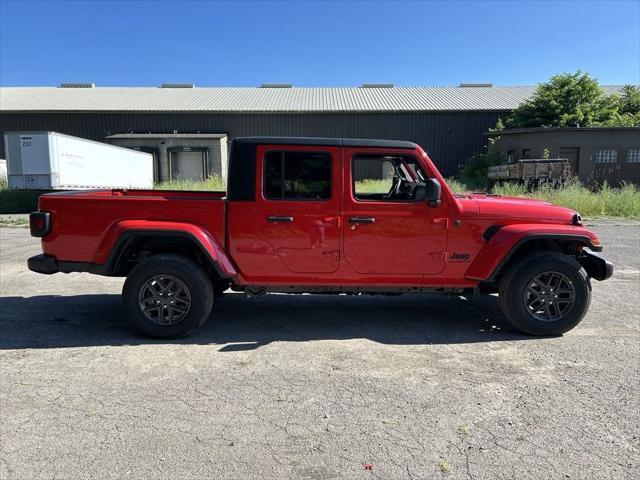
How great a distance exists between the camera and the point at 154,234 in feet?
14.9

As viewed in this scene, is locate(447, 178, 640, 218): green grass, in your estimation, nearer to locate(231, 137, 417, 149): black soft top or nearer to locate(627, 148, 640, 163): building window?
locate(627, 148, 640, 163): building window

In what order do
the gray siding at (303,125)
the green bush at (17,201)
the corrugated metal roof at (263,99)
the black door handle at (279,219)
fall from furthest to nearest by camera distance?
the corrugated metal roof at (263,99) < the gray siding at (303,125) < the green bush at (17,201) < the black door handle at (279,219)

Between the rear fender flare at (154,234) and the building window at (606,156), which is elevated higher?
the building window at (606,156)

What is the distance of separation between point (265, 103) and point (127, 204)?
3302 cm

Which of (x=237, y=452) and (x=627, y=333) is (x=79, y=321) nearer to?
(x=237, y=452)

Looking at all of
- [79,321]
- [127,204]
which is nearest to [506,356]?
[127,204]

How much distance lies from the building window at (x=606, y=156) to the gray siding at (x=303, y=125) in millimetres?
10138

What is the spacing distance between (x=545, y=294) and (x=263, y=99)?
116 feet

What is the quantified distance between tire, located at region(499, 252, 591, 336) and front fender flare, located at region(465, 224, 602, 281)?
0.65 feet

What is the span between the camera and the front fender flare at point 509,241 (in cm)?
465

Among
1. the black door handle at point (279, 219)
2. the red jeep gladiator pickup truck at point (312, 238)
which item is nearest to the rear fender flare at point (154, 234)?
the red jeep gladiator pickup truck at point (312, 238)

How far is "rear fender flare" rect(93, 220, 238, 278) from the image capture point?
453 centimetres

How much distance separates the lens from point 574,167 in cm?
2562

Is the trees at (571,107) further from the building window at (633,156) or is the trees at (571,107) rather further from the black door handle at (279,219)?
the black door handle at (279,219)
